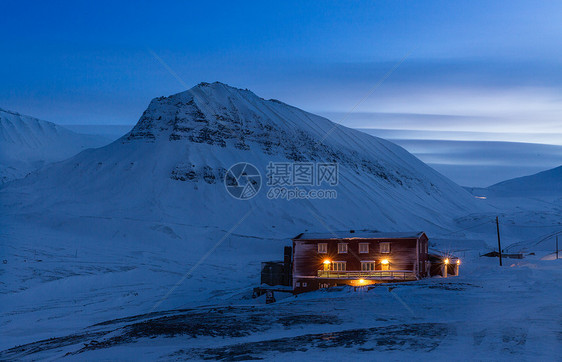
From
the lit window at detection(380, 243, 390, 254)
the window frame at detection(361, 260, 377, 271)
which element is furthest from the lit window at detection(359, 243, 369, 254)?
the lit window at detection(380, 243, 390, 254)

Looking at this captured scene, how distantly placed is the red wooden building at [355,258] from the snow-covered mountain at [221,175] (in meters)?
58.7

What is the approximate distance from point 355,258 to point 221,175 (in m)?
82.4

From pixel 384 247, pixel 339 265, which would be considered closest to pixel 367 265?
pixel 384 247

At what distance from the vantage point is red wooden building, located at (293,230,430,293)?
45259 millimetres

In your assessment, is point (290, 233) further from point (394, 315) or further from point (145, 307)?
point (394, 315)

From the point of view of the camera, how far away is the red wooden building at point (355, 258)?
45259 millimetres

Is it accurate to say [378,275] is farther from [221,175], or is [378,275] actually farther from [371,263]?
[221,175]

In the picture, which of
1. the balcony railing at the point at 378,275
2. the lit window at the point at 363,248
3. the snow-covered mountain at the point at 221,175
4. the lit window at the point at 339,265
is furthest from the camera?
the snow-covered mountain at the point at 221,175

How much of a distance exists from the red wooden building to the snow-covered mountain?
58.7 metres

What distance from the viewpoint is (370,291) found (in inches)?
1396

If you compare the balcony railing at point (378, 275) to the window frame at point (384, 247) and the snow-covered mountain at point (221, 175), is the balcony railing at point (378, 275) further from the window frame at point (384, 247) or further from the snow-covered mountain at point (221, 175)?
the snow-covered mountain at point (221, 175)

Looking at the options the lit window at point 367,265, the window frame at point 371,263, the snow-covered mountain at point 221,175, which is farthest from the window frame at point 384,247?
the snow-covered mountain at point 221,175

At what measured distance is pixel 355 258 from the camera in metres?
46.8

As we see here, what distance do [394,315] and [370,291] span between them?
8074mm
